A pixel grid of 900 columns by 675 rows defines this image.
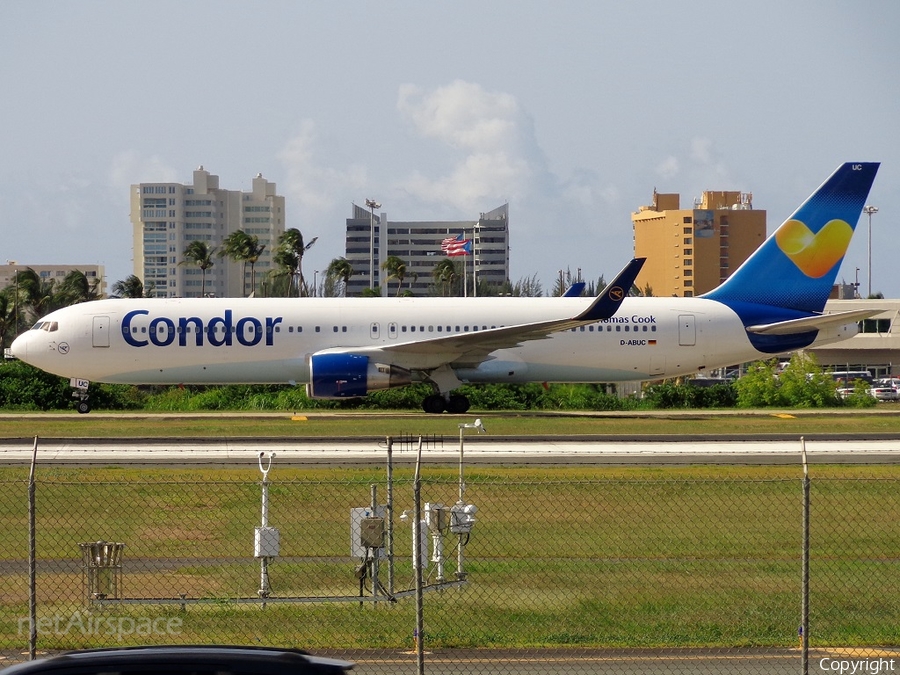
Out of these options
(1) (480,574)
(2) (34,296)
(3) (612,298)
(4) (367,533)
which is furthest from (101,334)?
(2) (34,296)

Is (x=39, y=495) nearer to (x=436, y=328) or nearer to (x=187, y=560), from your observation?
(x=187, y=560)

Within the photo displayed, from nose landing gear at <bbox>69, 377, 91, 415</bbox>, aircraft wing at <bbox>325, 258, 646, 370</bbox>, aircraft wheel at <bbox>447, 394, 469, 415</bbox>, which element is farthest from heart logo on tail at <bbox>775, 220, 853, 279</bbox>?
nose landing gear at <bbox>69, 377, 91, 415</bbox>

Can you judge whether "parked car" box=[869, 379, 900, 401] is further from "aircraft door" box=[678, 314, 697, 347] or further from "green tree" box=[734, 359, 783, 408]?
"aircraft door" box=[678, 314, 697, 347]

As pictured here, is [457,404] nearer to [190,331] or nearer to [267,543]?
[190,331]

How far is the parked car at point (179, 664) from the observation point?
21.1 ft

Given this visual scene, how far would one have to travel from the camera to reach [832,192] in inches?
1649

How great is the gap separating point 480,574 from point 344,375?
79.0 ft

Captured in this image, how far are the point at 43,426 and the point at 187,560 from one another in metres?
21.9

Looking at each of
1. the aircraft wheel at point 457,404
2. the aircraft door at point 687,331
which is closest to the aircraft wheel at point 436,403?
the aircraft wheel at point 457,404

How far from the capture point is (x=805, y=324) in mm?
40094

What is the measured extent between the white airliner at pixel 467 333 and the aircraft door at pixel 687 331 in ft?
0.15

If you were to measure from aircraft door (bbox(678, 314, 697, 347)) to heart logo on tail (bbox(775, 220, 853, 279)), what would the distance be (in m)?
4.40

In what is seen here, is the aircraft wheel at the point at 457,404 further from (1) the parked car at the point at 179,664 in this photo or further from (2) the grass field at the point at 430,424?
(1) the parked car at the point at 179,664

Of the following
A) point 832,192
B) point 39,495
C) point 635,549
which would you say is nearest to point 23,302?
point 832,192
